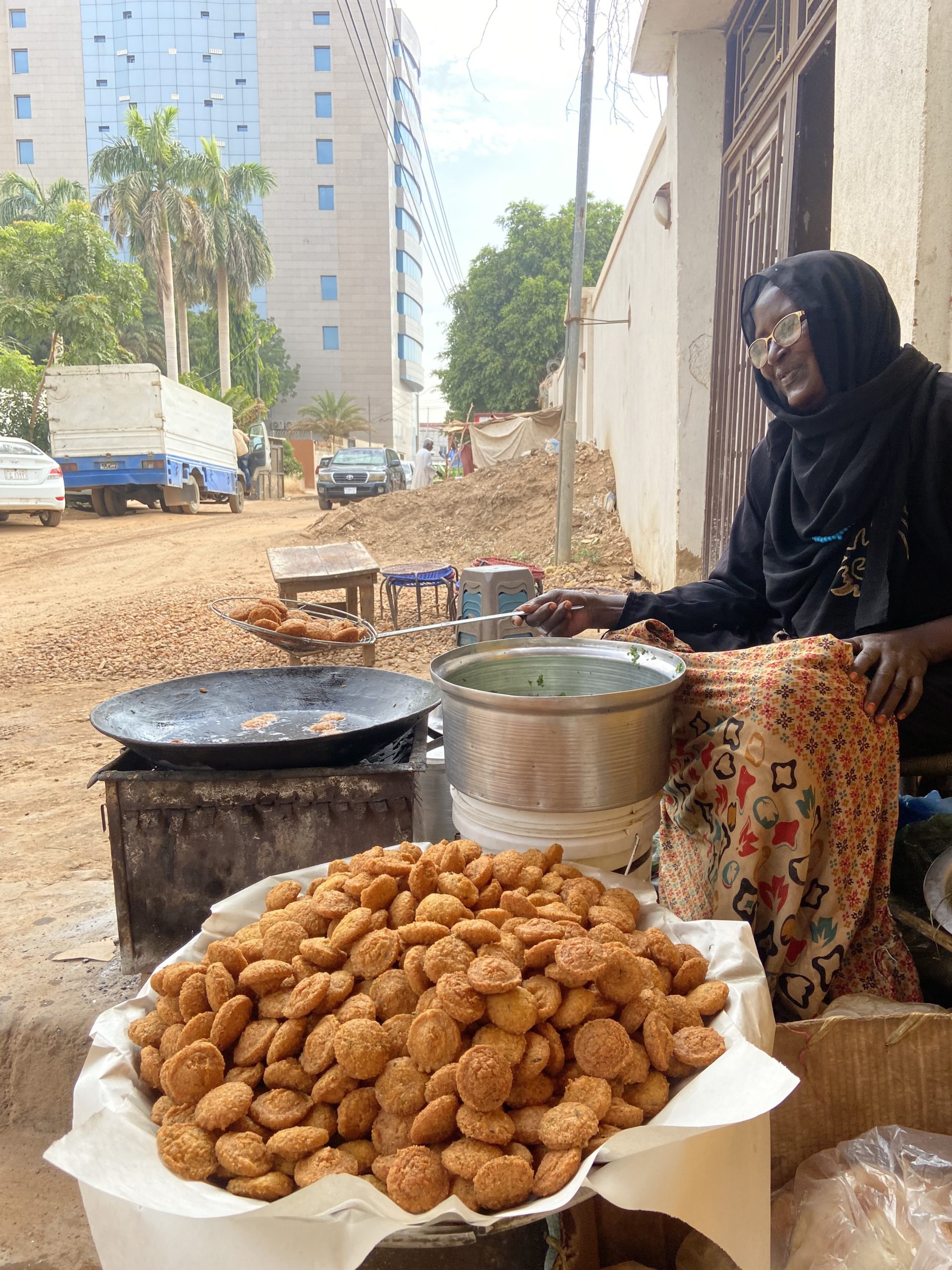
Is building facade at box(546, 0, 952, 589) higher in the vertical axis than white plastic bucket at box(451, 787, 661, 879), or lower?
higher

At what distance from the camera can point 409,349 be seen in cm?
5328

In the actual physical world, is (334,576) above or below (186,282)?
below

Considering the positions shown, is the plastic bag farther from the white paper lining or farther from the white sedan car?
the white sedan car

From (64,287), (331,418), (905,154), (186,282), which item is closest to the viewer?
(905,154)

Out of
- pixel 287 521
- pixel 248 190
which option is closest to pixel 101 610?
pixel 287 521

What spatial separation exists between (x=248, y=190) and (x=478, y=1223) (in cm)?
3882

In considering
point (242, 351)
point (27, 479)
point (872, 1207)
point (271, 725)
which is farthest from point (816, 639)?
point (242, 351)

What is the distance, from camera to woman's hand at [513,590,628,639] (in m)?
2.32

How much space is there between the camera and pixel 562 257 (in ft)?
100

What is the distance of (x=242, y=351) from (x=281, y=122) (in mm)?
13724

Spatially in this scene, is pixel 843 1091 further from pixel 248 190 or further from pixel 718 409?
pixel 248 190

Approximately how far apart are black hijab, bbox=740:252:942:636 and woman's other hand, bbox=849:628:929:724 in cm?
20

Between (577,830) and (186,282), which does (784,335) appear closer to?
(577,830)

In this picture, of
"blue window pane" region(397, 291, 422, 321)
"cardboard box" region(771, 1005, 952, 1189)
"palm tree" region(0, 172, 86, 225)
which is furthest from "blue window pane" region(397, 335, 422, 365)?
"cardboard box" region(771, 1005, 952, 1189)
